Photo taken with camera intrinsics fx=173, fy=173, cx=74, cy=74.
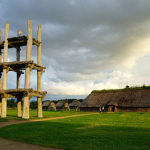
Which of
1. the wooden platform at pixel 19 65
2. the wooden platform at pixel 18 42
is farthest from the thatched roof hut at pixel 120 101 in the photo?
the wooden platform at pixel 18 42

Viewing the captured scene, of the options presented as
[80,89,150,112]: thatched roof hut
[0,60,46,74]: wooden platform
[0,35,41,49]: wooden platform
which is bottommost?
[80,89,150,112]: thatched roof hut

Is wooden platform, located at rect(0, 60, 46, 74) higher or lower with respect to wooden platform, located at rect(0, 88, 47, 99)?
higher

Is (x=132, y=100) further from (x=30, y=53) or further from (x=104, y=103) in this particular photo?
(x=30, y=53)

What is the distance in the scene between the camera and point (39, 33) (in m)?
34.4

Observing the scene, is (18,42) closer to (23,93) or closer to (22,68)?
(22,68)

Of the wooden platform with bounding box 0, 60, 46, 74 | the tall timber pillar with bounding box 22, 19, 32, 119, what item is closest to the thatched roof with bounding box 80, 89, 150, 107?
the wooden platform with bounding box 0, 60, 46, 74

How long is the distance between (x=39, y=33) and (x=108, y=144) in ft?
95.6

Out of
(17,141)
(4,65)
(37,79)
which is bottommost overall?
(17,141)

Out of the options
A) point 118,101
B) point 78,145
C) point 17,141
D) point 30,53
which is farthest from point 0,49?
point 118,101

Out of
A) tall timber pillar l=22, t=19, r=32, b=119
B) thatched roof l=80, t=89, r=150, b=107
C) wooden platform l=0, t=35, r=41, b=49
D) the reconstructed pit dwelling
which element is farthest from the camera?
thatched roof l=80, t=89, r=150, b=107

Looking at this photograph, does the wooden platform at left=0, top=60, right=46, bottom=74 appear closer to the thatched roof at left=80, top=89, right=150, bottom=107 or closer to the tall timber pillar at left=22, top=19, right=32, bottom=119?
the tall timber pillar at left=22, top=19, right=32, bottom=119

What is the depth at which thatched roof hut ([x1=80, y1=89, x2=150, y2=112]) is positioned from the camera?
158 feet

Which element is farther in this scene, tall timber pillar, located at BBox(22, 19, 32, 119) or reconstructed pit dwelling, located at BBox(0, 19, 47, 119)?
reconstructed pit dwelling, located at BBox(0, 19, 47, 119)

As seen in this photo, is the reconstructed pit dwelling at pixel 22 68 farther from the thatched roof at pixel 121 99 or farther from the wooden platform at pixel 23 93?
the thatched roof at pixel 121 99
